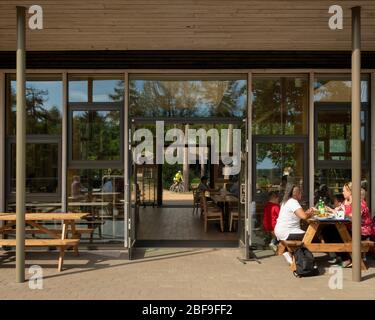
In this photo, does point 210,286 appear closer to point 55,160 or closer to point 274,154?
point 274,154

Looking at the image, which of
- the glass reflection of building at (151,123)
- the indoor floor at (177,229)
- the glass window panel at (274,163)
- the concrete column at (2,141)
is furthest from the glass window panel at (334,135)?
the concrete column at (2,141)

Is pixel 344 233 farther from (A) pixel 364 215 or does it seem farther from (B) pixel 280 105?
(B) pixel 280 105

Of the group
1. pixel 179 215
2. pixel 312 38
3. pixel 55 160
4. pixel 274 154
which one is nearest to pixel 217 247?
pixel 274 154

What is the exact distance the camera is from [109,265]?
288 inches

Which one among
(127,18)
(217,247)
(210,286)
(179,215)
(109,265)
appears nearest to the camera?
(210,286)

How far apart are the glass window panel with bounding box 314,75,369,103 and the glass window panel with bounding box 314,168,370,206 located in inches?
52.4

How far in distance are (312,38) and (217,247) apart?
412cm

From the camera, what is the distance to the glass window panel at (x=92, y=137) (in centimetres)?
849

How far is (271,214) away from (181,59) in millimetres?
3167

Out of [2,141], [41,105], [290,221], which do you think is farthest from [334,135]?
[2,141]

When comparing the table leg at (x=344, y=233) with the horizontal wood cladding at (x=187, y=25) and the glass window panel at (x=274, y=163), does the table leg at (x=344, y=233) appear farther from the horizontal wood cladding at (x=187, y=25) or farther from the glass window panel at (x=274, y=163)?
the horizontal wood cladding at (x=187, y=25)

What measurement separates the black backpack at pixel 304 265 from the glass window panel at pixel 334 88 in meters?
3.21

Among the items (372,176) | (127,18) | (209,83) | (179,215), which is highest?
(127,18)

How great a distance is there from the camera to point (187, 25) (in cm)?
691
